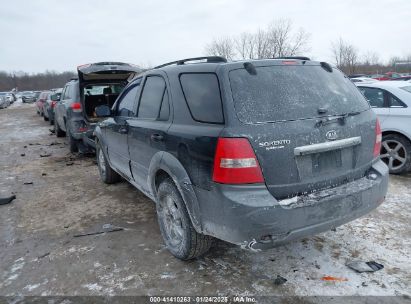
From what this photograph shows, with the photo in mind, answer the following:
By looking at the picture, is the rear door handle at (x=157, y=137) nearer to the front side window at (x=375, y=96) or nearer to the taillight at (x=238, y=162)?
the taillight at (x=238, y=162)

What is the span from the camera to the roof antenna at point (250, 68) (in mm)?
2807

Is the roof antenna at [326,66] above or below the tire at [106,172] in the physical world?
above

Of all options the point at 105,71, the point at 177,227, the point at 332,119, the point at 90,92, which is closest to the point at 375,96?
the point at 332,119

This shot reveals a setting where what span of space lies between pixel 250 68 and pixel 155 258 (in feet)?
6.83

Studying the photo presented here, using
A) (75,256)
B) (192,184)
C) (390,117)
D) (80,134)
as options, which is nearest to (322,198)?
(192,184)

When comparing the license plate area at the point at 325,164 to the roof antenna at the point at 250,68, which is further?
the roof antenna at the point at 250,68

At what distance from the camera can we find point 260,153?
8.35ft

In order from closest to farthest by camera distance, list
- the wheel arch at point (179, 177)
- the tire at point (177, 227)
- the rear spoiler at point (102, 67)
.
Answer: the wheel arch at point (179, 177), the tire at point (177, 227), the rear spoiler at point (102, 67)

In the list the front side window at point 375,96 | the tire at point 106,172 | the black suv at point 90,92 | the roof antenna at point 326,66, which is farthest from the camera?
the black suv at point 90,92

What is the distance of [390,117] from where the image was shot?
19.4ft

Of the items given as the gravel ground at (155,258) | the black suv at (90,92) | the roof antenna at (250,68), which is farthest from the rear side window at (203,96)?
the black suv at (90,92)

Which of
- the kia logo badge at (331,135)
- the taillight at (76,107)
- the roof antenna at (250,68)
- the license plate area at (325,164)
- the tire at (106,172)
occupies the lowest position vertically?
the tire at (106,172)

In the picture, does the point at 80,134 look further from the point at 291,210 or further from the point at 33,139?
the point at 291,210

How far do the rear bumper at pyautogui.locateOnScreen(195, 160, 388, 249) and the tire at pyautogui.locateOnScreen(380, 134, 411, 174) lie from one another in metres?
3.59
